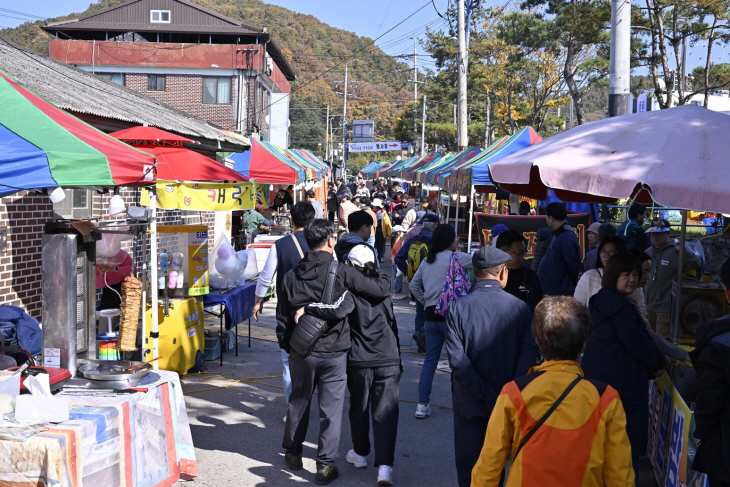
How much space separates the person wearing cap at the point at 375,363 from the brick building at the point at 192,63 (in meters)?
31.6

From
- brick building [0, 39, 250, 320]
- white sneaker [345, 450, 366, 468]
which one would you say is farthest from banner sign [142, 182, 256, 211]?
white sneaker [345, 450, 366, 468]

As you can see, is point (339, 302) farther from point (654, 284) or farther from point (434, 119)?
point (434, 119)

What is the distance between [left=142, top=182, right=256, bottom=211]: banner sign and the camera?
22.1 feet

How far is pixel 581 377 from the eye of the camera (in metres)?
2.61

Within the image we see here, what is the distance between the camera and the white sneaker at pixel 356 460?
529cm

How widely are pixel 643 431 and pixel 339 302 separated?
2130mm

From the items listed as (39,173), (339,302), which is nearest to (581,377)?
(339,302)

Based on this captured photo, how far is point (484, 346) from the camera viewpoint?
153 inches

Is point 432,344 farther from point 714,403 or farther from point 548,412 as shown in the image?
point 548,412

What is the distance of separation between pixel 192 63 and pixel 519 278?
3812cm

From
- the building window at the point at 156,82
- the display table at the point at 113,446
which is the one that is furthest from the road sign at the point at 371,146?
the display table at the point at 113,446

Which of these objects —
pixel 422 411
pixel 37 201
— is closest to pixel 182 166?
pixel 37 201

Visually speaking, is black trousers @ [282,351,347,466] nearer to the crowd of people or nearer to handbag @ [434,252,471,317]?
the crowd of people

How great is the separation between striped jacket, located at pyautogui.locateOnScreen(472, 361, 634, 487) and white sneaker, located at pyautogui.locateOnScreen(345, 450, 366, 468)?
2858 millimetres
